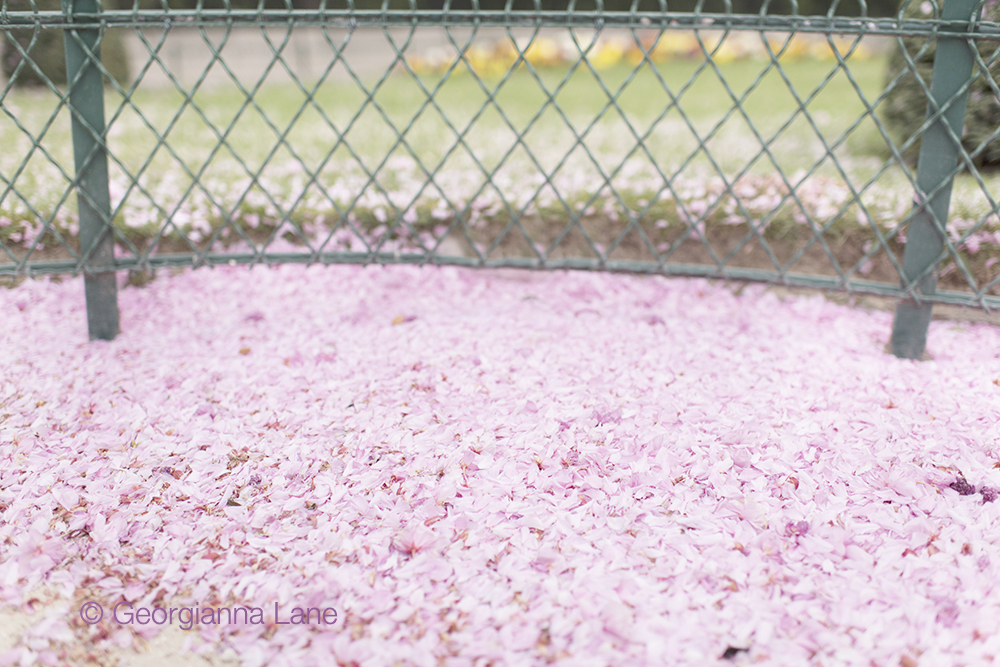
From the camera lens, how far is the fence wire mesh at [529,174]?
269 cm

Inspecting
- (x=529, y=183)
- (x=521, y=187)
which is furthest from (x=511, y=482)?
(x=529, y=183)

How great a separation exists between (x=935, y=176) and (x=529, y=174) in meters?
2.32

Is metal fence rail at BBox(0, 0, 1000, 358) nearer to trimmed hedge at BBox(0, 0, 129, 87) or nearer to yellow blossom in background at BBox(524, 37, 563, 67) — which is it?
trimmed hedge at BBox(0, 0, 129, 87)

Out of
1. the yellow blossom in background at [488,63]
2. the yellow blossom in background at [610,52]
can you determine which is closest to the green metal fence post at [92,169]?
the yellow blossom in background at [610,52]

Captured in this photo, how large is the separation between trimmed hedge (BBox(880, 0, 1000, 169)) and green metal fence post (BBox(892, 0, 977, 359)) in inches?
27.7

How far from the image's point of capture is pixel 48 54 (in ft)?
26.1

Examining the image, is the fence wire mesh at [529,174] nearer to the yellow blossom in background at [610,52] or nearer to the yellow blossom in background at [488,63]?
the yellow blossom in background at [488,63]

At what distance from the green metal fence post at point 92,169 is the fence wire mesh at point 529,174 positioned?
0.01 meters

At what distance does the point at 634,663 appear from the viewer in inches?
59.4

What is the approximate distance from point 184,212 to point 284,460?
1.95 metres

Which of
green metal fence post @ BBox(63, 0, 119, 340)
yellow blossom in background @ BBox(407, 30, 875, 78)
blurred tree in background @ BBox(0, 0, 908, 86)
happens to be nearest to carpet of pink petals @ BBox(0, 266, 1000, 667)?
green metal fence post @ BBox(63, 0, 119, 340)

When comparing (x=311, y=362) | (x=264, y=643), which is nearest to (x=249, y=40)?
(x=311, y=362)

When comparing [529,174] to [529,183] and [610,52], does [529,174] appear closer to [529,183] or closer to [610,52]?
[529,183]

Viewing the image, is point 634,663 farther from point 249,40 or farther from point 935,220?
point 249,40
